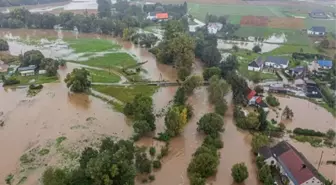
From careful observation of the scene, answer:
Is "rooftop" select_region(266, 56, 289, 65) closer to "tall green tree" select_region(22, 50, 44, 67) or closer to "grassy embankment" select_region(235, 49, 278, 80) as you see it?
"grassy embankment" select_region(235, 49, 278, 80)

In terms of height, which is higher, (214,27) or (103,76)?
(214,27)

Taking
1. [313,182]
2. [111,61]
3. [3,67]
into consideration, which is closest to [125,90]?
[111,61]

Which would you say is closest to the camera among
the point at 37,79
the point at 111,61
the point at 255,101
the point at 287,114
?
the point at 287,114

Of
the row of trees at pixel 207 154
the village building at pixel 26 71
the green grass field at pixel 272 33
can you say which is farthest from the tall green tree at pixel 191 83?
the green grass field at pixel 272 33

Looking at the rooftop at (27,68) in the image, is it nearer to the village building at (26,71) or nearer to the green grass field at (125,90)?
the village building at (26,71)

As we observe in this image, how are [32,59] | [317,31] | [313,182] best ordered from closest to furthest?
[313,182] → [32,59] → [317,31]

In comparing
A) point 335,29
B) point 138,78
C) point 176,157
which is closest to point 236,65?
point 138,78

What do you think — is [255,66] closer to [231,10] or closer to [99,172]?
[99,172]

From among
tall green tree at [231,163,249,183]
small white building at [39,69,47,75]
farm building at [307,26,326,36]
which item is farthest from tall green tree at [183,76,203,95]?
farm building at [307,26,326,36]
